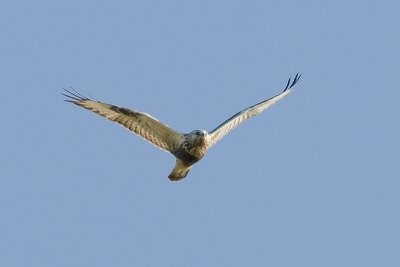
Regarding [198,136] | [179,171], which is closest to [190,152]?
[198,136]

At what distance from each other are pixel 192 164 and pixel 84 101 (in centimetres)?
223

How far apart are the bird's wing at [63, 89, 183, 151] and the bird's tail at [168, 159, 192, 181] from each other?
0.32 meters

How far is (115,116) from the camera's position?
691 inches

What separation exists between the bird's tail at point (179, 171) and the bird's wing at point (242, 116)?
61 centimetres

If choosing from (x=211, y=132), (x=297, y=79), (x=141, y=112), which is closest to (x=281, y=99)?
(x=297, y=79)

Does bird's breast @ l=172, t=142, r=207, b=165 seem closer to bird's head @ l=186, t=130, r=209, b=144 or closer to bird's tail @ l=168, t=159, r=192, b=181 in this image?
bird's head @ l=186, t=130, r=209, b=144

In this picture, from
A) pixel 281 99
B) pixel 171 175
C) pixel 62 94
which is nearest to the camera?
pixel 62 94

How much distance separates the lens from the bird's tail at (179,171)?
1789cm

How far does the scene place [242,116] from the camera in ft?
62.6

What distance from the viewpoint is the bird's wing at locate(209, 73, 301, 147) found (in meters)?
18.2

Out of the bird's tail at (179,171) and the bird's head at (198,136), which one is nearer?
the bird's head at (198,136)

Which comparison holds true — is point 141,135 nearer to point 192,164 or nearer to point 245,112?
point 192,164

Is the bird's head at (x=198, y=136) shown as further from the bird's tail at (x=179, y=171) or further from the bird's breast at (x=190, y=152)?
the bird's tail at (x=179, y=171)

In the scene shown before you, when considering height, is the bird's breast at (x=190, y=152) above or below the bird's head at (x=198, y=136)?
below
